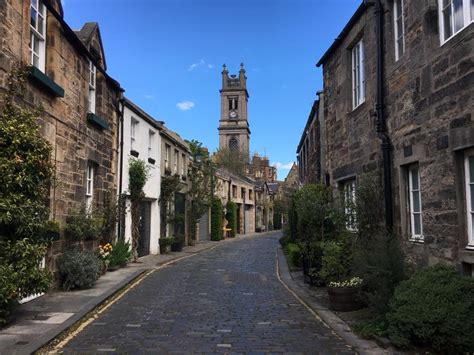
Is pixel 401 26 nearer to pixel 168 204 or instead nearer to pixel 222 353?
pixel 222 353

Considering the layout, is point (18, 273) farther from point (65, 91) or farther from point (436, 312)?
point (436, 312)

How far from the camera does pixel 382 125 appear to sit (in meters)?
8.95

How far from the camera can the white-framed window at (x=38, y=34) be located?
350 inches

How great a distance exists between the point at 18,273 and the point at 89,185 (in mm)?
6025

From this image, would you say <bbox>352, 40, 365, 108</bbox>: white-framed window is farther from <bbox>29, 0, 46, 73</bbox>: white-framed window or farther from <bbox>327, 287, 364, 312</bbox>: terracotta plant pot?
<bbox>29, 0, 46, 73</bbox>: white-framed window

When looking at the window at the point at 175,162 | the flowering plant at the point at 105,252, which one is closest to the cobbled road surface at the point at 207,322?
the flowering plant at the point at 105,252

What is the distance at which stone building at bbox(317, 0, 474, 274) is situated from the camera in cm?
630

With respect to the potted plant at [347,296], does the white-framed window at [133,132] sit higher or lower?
higher

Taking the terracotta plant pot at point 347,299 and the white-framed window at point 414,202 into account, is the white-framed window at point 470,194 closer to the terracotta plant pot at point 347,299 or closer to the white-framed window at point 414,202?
the white-framed window at point 414,202

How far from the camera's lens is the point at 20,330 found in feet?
22.0

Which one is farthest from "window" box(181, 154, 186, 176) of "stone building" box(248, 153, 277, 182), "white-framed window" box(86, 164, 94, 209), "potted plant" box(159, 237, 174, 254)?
"stone building" box(248, 153, 277, 182)

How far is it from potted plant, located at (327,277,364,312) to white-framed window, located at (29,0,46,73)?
7.14 metres

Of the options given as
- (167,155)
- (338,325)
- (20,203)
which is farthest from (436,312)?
(167,155)

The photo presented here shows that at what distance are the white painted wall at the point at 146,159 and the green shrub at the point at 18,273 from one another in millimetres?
8741
